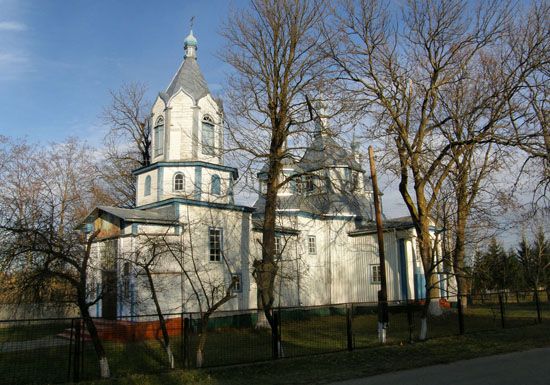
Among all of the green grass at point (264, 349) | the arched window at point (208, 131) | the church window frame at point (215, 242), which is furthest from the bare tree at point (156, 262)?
the arched window at point (208, 131)

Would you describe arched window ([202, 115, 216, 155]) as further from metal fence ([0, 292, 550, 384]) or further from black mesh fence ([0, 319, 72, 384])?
black mesh fence ([0, 319, 72, 384])

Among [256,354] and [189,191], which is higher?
[189,191]

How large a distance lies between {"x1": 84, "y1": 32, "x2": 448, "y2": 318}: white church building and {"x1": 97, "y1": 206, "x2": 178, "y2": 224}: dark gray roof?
0.16ft

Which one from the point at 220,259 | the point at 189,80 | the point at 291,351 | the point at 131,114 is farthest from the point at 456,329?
the point at 131,114

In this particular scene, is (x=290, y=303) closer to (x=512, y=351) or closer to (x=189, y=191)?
(x=189, y=191)

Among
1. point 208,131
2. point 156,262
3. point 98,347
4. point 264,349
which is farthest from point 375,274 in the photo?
point 98,347

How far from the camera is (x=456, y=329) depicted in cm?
1806

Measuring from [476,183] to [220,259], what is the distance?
1231 centimetres

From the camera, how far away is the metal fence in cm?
1142

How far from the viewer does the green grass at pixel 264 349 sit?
36.8 ft

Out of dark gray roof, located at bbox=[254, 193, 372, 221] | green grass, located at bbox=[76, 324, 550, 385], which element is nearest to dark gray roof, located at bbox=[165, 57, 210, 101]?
dark gray roof, located at bbox=[254, 193, 372, 221]

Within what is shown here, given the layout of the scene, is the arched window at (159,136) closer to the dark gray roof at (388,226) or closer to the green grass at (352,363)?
the dark gray roof at (388,226)

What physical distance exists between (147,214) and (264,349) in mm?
8483

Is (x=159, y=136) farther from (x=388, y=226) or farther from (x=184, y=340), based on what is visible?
(x=184, y=340)
